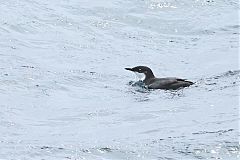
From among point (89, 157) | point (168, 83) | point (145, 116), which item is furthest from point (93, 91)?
point (89, 157)

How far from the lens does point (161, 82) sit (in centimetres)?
1745

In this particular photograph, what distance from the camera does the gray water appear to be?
38.4 ft

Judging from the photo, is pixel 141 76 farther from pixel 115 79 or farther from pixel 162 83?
pixel 162 83

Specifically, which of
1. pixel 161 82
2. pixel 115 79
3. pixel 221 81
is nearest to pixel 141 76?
pixel 115 79

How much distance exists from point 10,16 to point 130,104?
1084 centimetres

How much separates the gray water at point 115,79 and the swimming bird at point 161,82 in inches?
8.7

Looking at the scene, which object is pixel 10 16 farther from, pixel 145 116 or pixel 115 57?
pixel 145 116

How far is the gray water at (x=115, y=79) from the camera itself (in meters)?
11.7

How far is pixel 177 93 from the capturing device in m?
16.8

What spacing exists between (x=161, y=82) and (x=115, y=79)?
1.89 metres

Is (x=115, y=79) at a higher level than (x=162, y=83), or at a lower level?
lower

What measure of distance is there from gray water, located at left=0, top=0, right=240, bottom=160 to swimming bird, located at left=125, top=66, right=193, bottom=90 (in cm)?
22

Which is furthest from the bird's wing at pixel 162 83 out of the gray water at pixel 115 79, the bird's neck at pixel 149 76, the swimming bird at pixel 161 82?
the bird's neck at pixel 149 76

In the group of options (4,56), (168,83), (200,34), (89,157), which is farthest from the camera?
(200,34)
